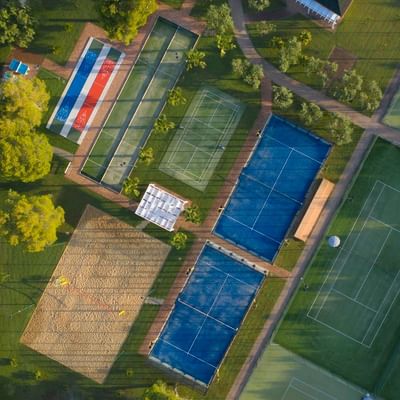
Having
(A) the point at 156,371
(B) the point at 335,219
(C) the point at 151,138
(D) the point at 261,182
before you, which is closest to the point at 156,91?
(C) the point at 151,138

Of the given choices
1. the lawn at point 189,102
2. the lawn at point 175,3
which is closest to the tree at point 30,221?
the lawn at point 189,102

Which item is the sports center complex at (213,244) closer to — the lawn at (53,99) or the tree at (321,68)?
the lawn at (53,99)

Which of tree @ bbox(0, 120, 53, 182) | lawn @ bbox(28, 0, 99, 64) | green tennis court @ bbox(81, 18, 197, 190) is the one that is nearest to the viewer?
tree @ bbox(0, 120, 53, 182)

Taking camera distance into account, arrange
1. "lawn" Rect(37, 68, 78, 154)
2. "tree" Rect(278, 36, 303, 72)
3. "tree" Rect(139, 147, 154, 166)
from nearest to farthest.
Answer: "tree" Rect(278, 36, 303, 72) < "tree" Rect(139, 147, 154, 166) < "lawn" Rect(37, 68, 78, 154)

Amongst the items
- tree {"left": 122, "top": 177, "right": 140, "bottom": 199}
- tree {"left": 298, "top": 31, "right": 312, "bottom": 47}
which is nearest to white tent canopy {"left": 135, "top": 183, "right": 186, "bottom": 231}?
tree {"left": 122, "top": 177, "right": 140, "bottom": 199}

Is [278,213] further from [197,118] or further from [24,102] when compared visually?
[24,102]

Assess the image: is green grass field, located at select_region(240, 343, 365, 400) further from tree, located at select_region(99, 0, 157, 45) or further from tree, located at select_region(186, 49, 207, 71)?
tree, located at select_region(99, 0, 157, 45)
